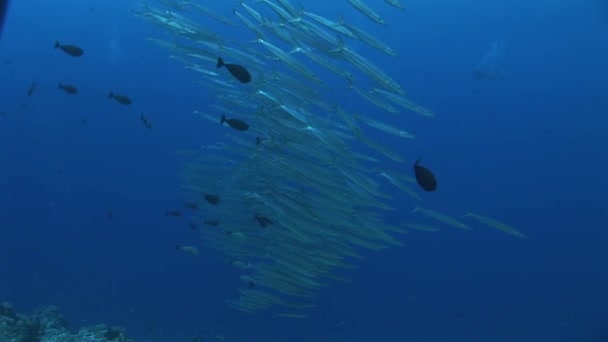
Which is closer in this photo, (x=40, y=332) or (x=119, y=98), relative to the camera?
(x=40, y=332)

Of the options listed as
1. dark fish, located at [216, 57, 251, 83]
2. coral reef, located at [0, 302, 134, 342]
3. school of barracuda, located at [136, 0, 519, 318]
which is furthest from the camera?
coral reef, located at [0, 302, 134, 342]

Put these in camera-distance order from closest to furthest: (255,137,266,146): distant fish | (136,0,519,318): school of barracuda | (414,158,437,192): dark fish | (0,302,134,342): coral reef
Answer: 1. (414,158,437,192): dark fish
2. (136,0,519,318): school of barracuda
3. (255,137,266,146): distant fish
4. (0,302,134,342): coral reef

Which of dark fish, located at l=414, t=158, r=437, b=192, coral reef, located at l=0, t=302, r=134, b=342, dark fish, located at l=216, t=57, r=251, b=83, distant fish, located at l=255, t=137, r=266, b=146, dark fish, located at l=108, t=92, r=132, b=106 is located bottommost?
coral reef, located at l=0, t=302, r=134, b=342

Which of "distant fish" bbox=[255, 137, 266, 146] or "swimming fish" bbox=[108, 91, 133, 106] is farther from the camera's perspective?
"swimming fish" bbox=[108, 91, 133, 106]

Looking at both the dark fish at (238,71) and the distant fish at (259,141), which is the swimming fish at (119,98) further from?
the dark fish at (238,71)

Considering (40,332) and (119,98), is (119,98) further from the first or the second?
(40,332)

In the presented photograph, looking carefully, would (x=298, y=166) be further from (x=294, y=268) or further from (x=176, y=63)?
(x=176, y=63)

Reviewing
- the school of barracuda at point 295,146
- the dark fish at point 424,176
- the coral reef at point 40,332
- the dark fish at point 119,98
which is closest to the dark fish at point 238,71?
the school of barracuda at point 295,146

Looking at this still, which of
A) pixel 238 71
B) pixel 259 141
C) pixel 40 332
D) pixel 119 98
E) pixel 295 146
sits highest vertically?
pixel 238 71

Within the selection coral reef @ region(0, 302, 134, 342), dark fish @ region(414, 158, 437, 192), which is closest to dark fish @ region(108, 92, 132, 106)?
coral reef @ region(0, 302, 134, 342)

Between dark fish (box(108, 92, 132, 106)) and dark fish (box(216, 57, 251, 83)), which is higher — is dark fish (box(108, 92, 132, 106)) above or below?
below

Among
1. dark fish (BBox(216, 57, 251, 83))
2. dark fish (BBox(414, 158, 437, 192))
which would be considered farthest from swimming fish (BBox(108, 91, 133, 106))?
dark fish (BBox(414, 158, 437, 192))

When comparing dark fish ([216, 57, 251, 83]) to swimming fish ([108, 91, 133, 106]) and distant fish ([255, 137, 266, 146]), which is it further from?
swimming fish ([108, 91, 133, 106])

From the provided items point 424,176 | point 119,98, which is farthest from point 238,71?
point 119,98
